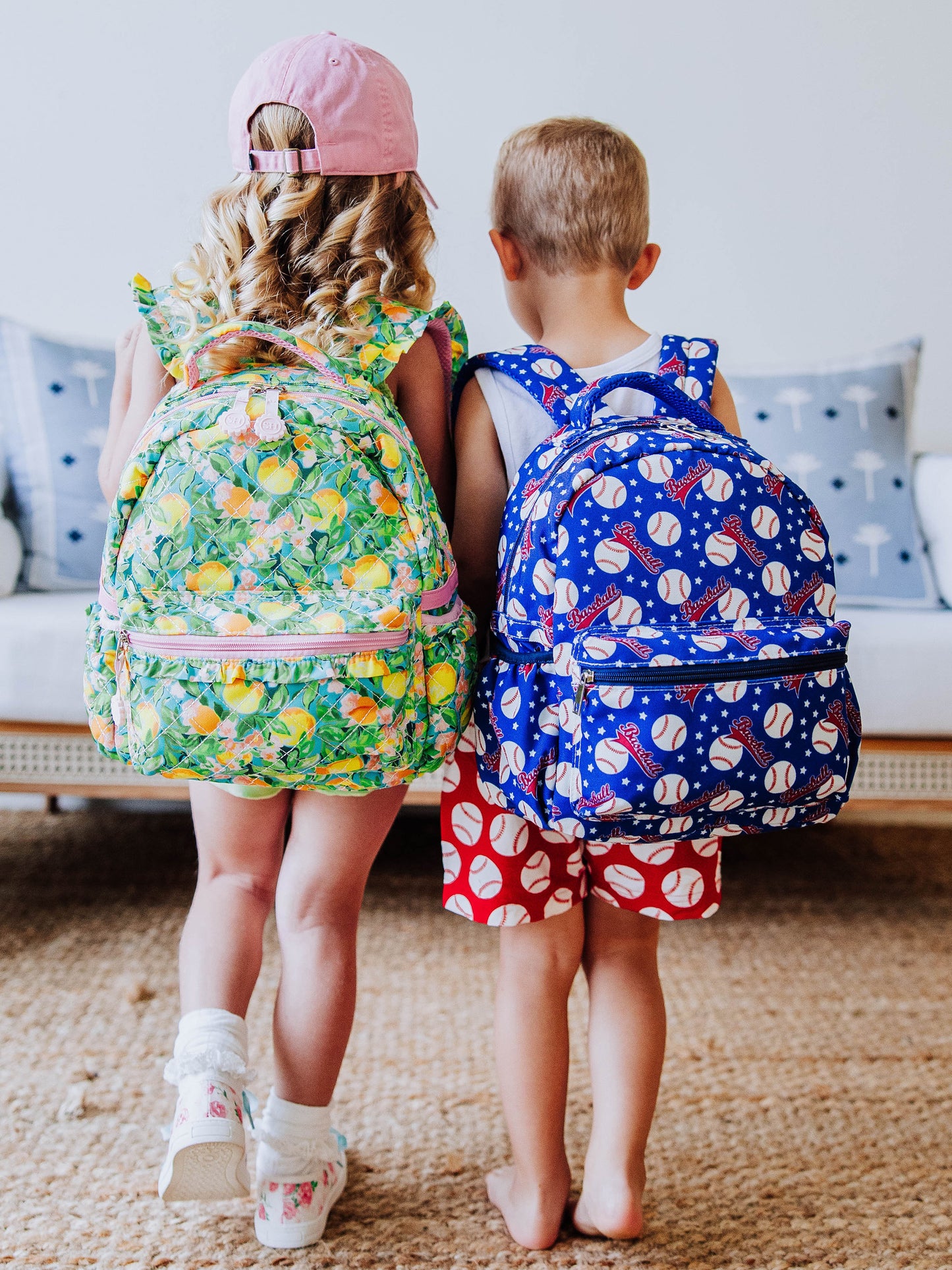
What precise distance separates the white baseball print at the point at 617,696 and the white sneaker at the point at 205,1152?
448 millimetres

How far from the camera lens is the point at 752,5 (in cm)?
219

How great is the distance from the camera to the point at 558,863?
3.10 ft

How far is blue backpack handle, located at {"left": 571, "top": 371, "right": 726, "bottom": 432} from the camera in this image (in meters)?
0.86

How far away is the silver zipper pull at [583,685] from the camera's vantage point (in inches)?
30.5

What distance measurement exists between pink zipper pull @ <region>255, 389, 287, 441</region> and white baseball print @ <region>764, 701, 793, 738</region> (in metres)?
0.42

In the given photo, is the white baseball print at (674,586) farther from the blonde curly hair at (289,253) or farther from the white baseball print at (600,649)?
the blonde curly hair at (289,253)

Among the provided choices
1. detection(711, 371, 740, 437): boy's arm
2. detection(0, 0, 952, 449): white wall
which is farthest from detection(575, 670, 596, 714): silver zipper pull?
detection(0, 0, 952, 449): white wall

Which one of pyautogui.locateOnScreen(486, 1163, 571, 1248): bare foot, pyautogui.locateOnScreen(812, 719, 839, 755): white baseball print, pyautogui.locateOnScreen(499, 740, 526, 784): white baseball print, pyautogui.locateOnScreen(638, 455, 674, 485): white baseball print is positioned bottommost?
pyautogui.locateOnScreen(486, 1163, 571, 1248): bare foot

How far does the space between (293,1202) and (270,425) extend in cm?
67

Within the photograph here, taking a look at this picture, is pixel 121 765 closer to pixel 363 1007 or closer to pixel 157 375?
pixel 363 1007

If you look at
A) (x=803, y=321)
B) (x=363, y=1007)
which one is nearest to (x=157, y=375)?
(x=363, y=1007)

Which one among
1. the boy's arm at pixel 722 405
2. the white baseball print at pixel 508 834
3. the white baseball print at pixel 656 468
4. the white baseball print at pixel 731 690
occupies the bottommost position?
the white baseball print at pixel 508 834

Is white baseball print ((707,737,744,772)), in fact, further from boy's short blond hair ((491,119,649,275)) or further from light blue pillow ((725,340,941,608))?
light blue pillow ((725,340,941,608))

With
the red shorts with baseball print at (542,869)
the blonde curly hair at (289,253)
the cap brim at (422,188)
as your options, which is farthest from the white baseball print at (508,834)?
the cap brim at (422,188)
